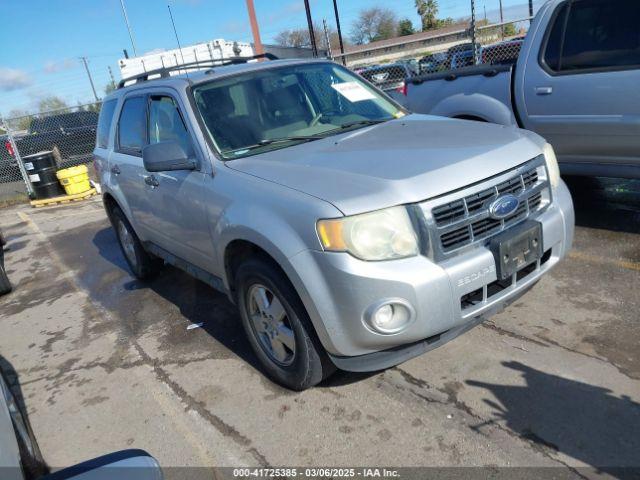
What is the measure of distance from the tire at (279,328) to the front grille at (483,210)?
2.78 ft

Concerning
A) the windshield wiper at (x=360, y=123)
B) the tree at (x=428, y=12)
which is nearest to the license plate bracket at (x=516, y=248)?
the windshield wiper at (x=360, y=123)

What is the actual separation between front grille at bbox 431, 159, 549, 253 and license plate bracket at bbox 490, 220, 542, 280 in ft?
0.22

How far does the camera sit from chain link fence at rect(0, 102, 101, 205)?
1322 cm

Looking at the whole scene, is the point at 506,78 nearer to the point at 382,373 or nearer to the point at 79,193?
the point at 382,373

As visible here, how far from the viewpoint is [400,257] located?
2541mm

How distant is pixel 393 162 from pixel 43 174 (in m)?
11.4

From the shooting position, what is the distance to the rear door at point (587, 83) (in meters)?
4.39

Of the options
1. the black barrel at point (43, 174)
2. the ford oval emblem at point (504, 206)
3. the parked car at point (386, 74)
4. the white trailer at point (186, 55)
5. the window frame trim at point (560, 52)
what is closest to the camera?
the ford oval emblem at point (504, 206)

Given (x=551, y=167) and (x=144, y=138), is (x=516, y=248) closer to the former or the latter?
(x=551, y=167)

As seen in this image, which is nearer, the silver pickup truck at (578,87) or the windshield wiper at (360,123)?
the windshield wiper at (360,123)

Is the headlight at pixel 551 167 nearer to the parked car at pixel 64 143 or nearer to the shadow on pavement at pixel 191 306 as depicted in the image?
the shadow on pavement at pixel 191 306

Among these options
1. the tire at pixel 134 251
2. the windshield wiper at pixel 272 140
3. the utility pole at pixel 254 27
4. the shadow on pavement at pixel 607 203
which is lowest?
the shadow on pavement at pixel 607 203

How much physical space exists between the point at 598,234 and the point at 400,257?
3076 mm

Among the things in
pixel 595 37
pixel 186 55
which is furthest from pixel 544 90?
pixel 186 55
